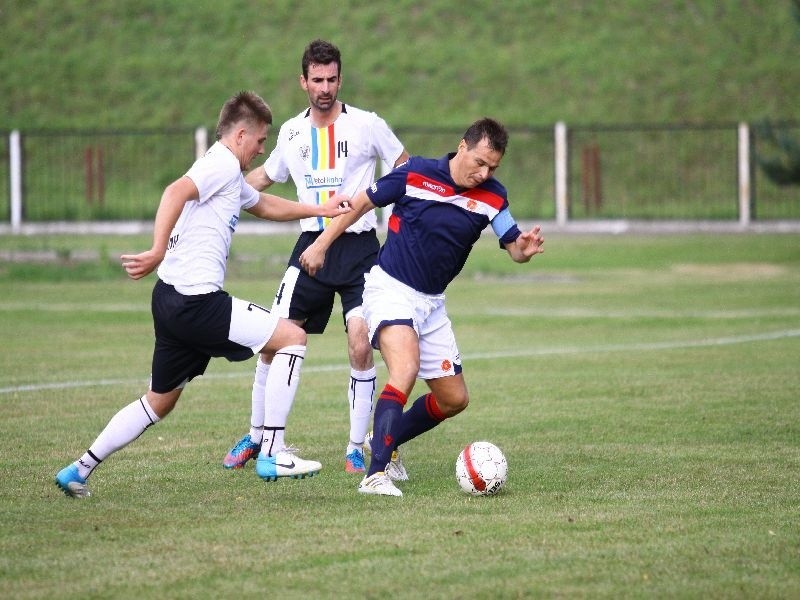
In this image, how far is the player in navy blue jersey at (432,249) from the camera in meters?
7.28

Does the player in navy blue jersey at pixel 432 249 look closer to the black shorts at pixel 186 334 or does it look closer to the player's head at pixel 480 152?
the player's head at pixel 480 152

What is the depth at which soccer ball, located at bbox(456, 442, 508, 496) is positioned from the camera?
683cm

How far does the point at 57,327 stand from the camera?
51.5 ft

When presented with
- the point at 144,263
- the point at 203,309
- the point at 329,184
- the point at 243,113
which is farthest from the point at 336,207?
the point at 144,263

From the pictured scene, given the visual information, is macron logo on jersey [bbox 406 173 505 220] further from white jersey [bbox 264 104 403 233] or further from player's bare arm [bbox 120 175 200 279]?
player's bare arm [bbox 120 175 200 279]

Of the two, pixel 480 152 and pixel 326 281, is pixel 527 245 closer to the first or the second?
pixel 480 152

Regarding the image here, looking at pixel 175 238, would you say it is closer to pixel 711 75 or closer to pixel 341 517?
pixel 341 517

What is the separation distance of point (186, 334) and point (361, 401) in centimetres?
148

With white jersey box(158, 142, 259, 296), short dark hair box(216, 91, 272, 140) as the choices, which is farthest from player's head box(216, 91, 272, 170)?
white jersey box(158, 142, 259, 296)

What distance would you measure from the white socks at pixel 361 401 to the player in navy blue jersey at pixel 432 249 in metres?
0.46

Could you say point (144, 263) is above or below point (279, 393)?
above

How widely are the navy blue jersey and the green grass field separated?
115 centimetres

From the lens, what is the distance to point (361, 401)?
8109 millimetres

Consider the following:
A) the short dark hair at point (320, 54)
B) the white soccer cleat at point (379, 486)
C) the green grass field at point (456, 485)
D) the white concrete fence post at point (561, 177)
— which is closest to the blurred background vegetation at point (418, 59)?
the white concrete fence post at point (561, 177)
